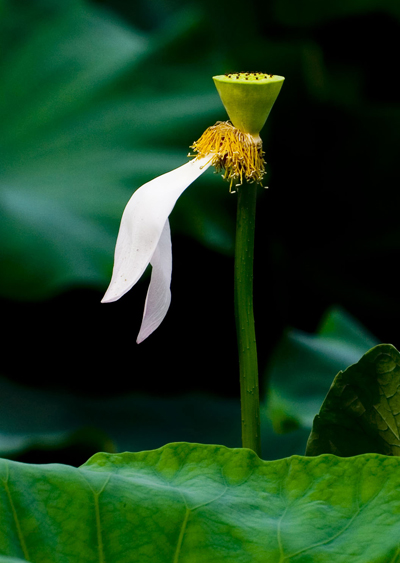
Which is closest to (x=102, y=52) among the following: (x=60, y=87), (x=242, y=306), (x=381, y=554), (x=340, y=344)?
(x=60, y=87)

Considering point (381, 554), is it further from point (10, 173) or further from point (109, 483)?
point (10, 173)

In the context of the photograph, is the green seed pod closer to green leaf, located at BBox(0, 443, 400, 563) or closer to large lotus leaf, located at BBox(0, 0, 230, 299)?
green leaf, located at BBox(0, 443, 400, 563)

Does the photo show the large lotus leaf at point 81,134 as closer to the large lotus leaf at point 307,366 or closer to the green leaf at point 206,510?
the large lotus leaf at point 307,366

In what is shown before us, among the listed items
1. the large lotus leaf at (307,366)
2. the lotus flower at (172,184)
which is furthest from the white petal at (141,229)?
the large lotus leaf at (307,366)

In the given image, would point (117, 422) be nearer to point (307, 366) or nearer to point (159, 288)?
point (307, 366)

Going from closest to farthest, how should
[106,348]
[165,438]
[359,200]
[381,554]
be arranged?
[381,554], [165,438], [106,348], [359,200]
